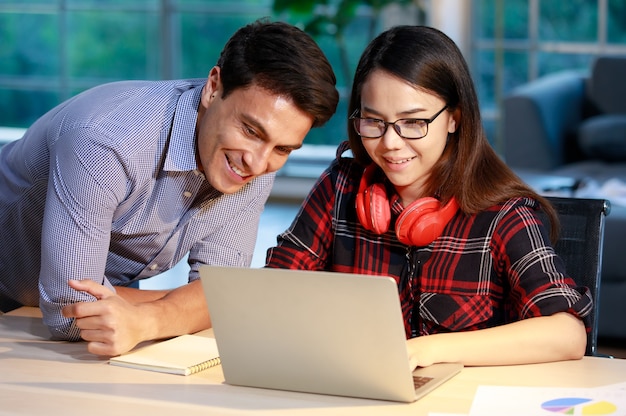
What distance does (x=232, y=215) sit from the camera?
2.18 meters

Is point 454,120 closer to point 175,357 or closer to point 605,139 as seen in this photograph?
point 175,357

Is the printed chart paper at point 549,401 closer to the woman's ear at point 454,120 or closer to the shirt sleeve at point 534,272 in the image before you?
the shirt sleeve at point 534,272

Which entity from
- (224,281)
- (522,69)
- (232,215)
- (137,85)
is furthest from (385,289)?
(522,69)

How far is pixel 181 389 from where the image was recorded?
5.30ft

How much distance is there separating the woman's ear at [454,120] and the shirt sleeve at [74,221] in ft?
2.15

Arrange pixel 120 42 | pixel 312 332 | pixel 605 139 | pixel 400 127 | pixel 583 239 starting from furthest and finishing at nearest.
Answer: pixel 120 42 → pixel 605 139 → pixel 583 239 → pixel 400 127 → pixel 312 332

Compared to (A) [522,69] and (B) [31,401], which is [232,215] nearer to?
(B) [31,401]

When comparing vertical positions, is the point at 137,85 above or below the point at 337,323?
above

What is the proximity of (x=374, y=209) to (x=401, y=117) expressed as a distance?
200mm

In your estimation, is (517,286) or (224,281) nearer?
(224,281)

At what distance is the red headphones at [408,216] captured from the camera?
6.18ft

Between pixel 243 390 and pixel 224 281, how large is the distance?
193 millimetres

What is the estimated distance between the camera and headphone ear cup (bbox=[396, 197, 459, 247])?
1.88m

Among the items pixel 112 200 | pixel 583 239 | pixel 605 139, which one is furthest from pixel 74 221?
pixel 605 139
